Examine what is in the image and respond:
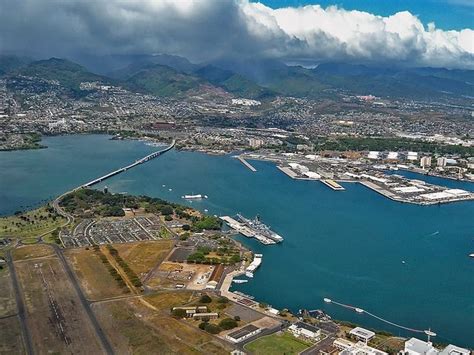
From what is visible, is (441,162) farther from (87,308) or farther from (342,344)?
(87,308)

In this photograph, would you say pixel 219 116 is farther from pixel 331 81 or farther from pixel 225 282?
pixel 331 81

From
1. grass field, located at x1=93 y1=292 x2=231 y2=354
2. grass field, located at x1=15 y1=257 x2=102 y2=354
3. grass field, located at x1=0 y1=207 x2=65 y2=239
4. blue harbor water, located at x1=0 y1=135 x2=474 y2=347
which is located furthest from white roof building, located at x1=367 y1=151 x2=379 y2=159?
grass field, located at x1=93 y1=292 x2=231 y2=354

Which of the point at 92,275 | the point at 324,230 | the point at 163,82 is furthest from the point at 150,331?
the point at 163,82

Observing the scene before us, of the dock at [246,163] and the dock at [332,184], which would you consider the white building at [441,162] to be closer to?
the dock at [332,184]

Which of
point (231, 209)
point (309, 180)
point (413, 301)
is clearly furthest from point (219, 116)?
point (413, 301)

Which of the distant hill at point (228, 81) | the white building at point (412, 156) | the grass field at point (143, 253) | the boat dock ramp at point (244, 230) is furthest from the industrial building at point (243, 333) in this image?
the distant hill at point (228, 81)

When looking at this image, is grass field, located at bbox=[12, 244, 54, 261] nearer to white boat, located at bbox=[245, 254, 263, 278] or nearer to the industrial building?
white boat, located at bbox=[245, 254, 263, 278]

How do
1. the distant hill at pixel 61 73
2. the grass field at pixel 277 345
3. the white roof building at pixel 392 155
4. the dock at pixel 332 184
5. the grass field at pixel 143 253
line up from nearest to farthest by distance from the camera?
the grass field at pixel 277 345
the grass field at pixel 143 253
the dock at pixel 332 184
the white roof building at pixel 392 155
the distant hill at pixel 61 73
